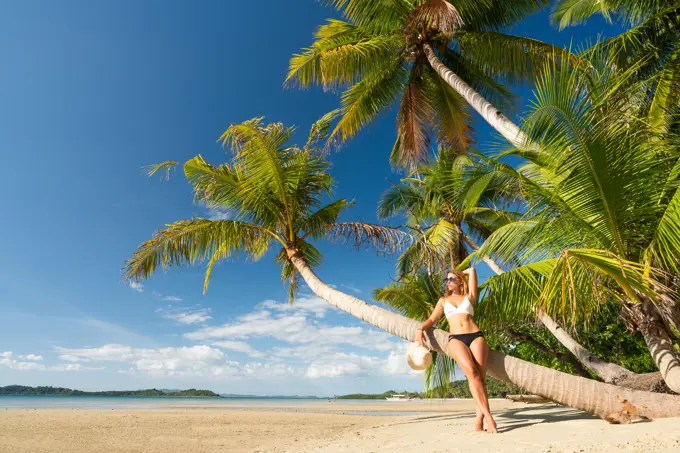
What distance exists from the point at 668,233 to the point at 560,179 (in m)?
1.21

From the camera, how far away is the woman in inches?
155

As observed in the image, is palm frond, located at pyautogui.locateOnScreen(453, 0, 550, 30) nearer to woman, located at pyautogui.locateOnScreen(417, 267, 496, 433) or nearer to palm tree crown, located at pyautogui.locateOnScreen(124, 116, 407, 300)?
palm tree crown, located at pyautogui.locateOnScreen(124, 116, 407, 300)

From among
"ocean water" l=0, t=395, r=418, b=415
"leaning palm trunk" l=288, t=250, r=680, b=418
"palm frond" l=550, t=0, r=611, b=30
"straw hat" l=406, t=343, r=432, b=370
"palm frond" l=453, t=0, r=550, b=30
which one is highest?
"palm frond" l=550, t=0, r=611, b=30

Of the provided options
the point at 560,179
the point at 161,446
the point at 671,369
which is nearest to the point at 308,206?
the point at 560,179

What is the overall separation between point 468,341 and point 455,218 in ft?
32.8

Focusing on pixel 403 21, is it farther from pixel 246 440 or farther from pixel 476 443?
pixel 246 440

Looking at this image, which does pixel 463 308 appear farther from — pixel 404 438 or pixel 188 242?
pixel 188 242

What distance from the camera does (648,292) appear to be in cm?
387

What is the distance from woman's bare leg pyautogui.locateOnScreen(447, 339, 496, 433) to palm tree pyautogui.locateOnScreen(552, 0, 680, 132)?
415 cm

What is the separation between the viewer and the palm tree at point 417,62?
29.6 feet

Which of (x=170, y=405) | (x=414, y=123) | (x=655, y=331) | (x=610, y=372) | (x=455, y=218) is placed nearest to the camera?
(x=655, y=331)

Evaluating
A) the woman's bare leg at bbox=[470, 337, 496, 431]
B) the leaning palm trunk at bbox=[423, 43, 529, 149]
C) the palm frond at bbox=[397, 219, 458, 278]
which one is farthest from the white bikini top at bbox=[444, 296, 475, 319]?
the leaning palm trunk at bbox=[423, 43, 529, 149]

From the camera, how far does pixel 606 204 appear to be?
13.8 feet

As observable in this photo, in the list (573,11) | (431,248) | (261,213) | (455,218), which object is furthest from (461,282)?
(573,11)
